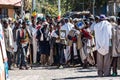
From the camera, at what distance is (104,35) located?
1405cm

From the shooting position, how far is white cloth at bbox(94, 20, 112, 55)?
14023mm

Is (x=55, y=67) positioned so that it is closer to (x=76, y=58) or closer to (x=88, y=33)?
(x=76, y=58)

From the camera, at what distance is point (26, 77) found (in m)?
14.8

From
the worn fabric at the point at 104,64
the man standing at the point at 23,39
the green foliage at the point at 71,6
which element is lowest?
the green foliage at the point at 71,6

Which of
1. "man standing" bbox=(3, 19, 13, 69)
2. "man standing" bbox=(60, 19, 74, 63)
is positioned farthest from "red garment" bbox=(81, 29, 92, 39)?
"man standing" bbox=(3, 19, 13, 69)

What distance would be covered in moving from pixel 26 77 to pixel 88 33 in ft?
11.1

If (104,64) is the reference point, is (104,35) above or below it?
above

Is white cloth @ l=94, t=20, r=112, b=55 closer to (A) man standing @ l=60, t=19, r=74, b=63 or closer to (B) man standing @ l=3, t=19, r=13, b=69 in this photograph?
(A) man standing @ l=60, t=19, r=74, b=63

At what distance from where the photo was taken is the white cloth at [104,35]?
14023mm

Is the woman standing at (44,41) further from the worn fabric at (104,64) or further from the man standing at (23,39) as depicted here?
the worn fabric at (104,64)

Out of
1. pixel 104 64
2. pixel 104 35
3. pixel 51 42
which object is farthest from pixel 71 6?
pixel 104 35

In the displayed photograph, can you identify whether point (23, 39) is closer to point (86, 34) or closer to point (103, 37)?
point (86, 34)

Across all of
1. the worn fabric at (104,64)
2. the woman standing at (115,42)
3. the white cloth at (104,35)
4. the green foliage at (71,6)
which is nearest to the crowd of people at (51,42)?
the woman standing at (115,42)

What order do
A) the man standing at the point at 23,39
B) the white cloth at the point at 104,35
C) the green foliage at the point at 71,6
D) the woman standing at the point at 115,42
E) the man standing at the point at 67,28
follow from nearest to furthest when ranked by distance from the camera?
the white cloth at the point at 104,35, the woman standing at the point at 115,42, the man standing at the point at 23,39, the man standing at the point at 67,28, the green foliage at the point at 71,6
